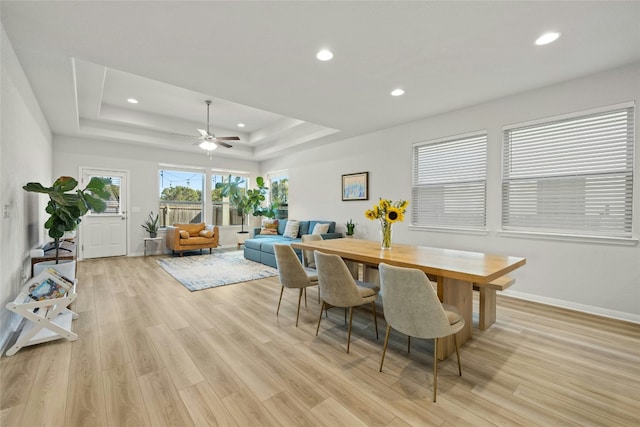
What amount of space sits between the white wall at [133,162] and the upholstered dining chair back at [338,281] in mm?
6127

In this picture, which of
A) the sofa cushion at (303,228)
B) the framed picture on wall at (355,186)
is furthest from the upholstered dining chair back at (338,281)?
the sofa cushion at (303,228)

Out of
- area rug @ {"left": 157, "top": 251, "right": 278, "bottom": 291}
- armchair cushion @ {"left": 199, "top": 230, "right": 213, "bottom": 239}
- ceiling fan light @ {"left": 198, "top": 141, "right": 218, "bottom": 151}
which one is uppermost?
ceiling fan light @ {"left": 198, "top": 141, "right": 218, "bottom": 151}

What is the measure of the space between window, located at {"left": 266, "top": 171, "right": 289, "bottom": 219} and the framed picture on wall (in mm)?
2310

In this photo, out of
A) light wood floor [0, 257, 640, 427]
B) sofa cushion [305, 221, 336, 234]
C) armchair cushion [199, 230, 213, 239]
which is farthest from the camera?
armchair cushion [199, 230, 213, 239]

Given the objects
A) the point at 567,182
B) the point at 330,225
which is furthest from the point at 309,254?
the point at 567,182

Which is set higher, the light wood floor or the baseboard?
the baseboard

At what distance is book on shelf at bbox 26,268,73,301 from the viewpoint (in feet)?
8.14

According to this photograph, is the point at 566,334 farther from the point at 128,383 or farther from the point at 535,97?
the point at 128,383

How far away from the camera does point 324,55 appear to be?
8.95 ft

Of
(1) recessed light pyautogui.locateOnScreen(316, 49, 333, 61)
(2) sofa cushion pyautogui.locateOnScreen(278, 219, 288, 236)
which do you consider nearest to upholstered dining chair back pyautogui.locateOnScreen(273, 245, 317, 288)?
(1) recessed light pyautogui.locateOnScreen(316, 49, 333, 61)

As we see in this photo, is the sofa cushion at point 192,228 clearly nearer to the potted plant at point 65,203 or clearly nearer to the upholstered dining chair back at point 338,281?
the potted plant at point 65,203

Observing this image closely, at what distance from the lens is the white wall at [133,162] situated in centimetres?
583

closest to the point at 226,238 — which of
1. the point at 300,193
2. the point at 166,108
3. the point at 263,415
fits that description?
the point at 300,193

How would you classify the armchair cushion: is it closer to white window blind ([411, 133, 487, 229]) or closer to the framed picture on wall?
the framed picture on wall
